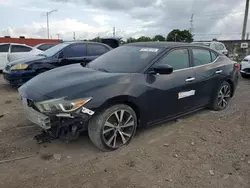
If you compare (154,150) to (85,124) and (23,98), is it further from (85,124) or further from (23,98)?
(23,98)

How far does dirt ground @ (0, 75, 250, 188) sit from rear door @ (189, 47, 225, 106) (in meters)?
0.58

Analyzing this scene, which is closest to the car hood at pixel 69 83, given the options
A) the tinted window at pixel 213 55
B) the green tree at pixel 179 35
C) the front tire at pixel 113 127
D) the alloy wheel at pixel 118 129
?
the front tire at pixel 113 127

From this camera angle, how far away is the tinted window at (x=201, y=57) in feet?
14.9

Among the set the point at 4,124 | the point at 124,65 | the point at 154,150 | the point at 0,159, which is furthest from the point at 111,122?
the point at 4,124

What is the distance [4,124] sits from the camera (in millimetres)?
4297

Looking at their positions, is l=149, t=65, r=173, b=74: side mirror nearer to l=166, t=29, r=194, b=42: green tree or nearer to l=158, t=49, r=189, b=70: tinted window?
l=158, t=49, r=189, b=70: tinted window

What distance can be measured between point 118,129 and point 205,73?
2.22m

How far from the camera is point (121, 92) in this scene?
3287mm

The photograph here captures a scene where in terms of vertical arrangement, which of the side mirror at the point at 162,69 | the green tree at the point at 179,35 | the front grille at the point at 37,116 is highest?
the green tree at the point at 179,35

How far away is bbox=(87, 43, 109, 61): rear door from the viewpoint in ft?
25.6

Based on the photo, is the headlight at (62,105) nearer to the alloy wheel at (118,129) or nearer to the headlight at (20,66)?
the alloy wheel at (118,129)

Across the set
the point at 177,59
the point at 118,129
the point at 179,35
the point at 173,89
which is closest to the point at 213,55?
the point at 177,59

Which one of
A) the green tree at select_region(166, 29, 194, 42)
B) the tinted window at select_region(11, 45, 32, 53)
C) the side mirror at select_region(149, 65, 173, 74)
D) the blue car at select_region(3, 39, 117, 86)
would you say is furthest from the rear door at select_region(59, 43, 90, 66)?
the green tree at select_region(166, 29, 194, 42)

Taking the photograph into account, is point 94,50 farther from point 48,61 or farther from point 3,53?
point 3,53
